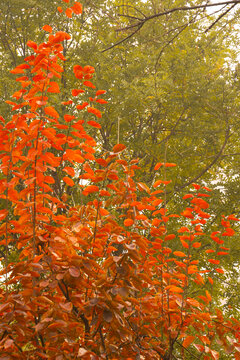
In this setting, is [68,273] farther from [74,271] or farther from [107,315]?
[107,315]

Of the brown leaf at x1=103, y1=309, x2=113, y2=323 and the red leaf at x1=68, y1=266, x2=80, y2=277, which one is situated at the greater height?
the red leaf at x1=68, y1=266, x2=80, y2=277

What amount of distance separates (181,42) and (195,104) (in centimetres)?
122

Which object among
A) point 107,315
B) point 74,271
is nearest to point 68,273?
point 74,271

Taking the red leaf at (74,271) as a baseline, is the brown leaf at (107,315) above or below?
below

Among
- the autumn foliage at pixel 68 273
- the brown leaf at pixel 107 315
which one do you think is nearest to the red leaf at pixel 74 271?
the autumn foliage at pixel 68 273

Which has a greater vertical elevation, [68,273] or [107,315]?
[68,273]

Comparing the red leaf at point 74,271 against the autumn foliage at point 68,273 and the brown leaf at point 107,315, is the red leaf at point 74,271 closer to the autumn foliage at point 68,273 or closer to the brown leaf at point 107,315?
the autumn foliage at point 68,273

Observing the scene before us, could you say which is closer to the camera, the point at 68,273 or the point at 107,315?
the point at 107,315

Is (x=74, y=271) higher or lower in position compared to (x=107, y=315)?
higher

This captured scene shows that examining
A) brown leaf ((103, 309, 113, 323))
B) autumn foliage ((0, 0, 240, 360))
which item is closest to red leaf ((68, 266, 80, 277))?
autumn foliage ((0, 0, 240, 360))

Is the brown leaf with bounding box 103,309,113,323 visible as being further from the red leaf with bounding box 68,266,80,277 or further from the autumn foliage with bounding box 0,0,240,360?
the red leaf with bounding box 68,266,80,277

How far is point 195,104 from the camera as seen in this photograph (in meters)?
6.88

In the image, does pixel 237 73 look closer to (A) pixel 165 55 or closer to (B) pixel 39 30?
(A) pixel 165 55

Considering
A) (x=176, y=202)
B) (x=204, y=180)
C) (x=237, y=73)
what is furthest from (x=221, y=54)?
(x=176, y=202)
